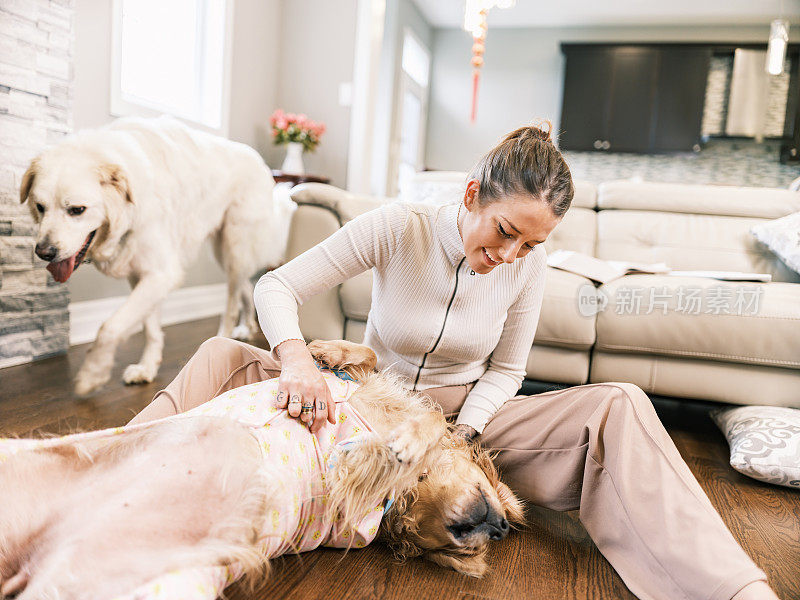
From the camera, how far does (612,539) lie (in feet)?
3.62

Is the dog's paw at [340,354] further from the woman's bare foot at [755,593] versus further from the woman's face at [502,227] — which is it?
the woman's bare foot at [755,593]

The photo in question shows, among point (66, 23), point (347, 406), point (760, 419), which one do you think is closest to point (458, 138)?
point (66, 23)

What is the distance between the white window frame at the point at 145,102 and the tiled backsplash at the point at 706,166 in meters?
4.02

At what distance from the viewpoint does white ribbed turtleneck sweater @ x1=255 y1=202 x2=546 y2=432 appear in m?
1.27

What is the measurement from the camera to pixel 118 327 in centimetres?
205

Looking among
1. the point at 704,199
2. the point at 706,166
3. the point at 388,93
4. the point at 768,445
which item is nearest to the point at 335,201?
the point at 768,445

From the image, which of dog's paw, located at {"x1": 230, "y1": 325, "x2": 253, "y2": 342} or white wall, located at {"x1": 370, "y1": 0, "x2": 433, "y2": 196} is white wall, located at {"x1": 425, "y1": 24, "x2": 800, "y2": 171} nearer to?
white wall, located at {"x1": 370, "y1": 0, "x2": 433, "y2": 196}

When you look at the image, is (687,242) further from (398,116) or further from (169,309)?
(398,116)

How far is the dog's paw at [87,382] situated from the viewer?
1965 millimetres

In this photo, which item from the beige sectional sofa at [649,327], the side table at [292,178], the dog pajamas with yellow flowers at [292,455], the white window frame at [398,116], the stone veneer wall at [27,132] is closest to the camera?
→ the dog pajamas with yellow flowers at [292,455]

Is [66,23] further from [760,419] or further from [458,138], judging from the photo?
[458,138]

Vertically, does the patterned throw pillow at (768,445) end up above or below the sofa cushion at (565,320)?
below

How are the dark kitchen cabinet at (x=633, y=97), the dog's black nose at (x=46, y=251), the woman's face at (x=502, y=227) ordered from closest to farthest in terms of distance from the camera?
the woman's face at (x=502, y=227) → the dog's black nose at (x=46, y=251) → the dark kitchen cabinet at (x=633, y=97)

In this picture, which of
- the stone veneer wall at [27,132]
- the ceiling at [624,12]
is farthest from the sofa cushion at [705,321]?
the ceiling at [624,12]
